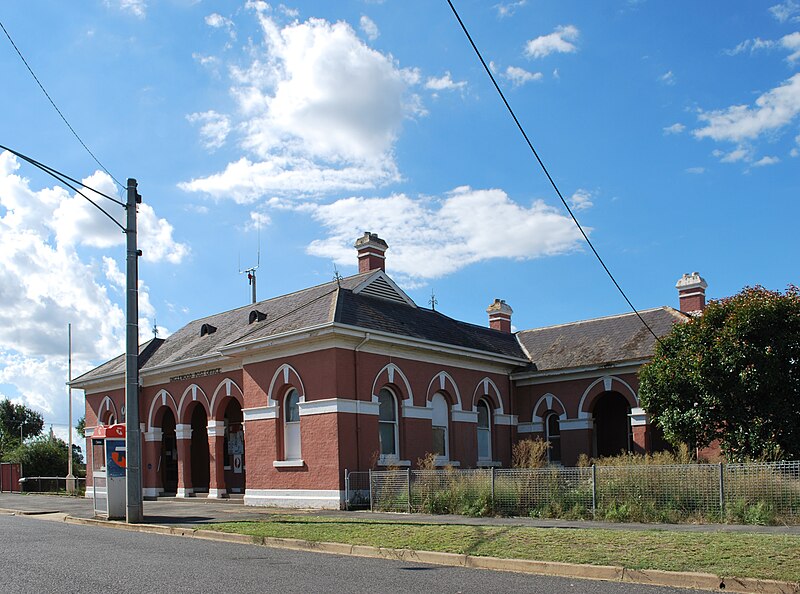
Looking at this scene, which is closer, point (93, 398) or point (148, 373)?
point (148, 373)

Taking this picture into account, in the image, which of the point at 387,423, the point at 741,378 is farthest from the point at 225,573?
the point at 741,378

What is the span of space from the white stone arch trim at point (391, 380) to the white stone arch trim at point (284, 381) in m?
2.03

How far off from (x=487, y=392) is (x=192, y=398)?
1021 cm

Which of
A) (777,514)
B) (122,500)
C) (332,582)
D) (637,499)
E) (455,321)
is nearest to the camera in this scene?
(332,582)

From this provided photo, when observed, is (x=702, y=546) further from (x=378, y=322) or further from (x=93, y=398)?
(x=93, y=398)

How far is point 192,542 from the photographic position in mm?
14992

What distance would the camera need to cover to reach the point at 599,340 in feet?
96.5

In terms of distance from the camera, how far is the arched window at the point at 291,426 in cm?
2319

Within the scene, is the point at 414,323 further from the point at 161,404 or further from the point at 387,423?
the point at 161,404

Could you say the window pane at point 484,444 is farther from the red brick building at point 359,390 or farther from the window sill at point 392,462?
the window sill at point 392,462

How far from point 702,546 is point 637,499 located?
17.5 feet

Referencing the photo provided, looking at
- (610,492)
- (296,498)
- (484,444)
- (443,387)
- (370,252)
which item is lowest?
(296,498)

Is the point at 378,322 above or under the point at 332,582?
above

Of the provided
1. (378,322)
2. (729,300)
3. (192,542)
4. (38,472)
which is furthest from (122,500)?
(38,472)
